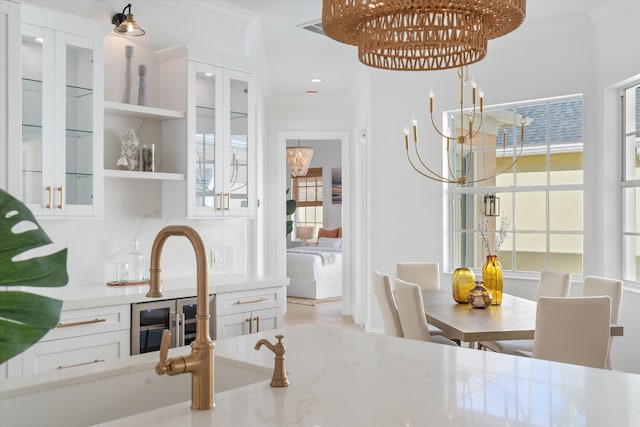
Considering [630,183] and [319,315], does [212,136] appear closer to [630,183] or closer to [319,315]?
[630,183]

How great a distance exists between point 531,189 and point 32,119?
3.97m

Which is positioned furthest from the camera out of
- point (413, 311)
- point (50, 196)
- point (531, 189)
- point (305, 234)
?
point (305, 234)

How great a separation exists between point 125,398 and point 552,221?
14.3 feet

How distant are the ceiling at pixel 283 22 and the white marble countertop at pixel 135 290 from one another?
160 cm

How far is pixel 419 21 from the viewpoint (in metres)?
2.20

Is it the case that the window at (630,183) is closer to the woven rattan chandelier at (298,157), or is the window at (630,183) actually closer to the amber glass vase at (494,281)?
the amber glass vase at (494,281)

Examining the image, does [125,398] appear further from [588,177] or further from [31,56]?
[588,177]

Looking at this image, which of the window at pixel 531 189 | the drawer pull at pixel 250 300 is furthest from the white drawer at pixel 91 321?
the window at pixel 531 189

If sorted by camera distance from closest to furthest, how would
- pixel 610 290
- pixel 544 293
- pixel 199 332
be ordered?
pixel 199 332 < pixel 610 290 < pixel 544 293

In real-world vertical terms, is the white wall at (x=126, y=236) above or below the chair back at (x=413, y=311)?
above

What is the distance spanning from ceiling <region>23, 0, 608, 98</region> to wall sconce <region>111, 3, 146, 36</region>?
0.29 feet

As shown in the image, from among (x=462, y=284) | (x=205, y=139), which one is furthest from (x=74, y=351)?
(x=462, y=284)

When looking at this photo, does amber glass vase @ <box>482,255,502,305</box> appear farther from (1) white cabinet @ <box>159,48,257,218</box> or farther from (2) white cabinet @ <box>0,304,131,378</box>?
(2) white cabinet @ <box>0,304,131,378</box>

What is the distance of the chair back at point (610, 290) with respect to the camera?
11.5 feet
